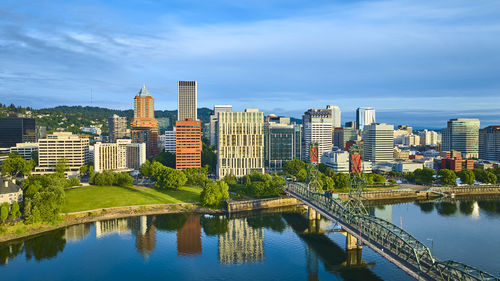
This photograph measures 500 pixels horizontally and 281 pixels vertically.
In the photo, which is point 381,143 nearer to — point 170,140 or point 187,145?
point 187,145

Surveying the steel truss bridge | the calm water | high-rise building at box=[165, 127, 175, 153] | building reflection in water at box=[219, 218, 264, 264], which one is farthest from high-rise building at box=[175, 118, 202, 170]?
the steel truss bridge

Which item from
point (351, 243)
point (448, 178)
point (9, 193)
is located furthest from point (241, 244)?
point (448, 178)

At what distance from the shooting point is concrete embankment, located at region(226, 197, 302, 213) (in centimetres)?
8750

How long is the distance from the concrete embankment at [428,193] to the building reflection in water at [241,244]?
40.9 metres

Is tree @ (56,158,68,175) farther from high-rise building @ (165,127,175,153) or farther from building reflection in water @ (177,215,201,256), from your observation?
high-rise building @ (165,127,175,153)

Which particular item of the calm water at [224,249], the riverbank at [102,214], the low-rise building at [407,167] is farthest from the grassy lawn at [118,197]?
the low-rise building at [407,167]

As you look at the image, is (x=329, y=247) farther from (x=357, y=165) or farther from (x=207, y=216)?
(x=207, y=216)

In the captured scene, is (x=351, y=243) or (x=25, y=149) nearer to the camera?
(x=351, y=243)

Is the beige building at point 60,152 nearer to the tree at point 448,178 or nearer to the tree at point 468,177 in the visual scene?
the tree at point 448,178

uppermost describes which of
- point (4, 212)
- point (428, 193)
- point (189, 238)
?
point (4, 212)

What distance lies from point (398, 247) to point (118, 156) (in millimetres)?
110902

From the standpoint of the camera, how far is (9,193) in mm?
70562

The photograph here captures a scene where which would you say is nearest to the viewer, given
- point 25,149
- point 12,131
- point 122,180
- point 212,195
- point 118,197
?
point 212,195

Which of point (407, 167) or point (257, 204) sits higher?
point (407, 167)
